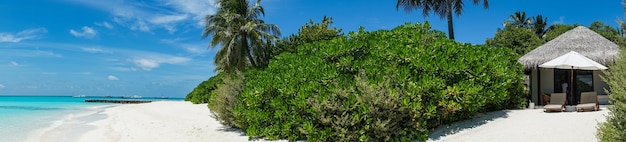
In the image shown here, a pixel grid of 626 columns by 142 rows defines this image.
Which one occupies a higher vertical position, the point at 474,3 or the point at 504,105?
the point at 474,3

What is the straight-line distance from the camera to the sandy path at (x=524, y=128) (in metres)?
8.18

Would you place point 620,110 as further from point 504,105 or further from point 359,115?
point 504,105

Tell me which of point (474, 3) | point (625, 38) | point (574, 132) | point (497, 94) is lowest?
point (574, 132)

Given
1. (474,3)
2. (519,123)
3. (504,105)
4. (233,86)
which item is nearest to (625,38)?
(519,123)

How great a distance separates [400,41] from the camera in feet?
34.1

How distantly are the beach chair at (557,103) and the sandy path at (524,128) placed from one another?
473 mm

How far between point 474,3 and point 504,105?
14302mm

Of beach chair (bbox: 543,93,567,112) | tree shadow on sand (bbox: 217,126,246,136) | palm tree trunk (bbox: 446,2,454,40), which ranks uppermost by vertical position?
palm tree trunk (bbox: 446,2,454,40)

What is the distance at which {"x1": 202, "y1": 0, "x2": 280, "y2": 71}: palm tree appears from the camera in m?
27.6

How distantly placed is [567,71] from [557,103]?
17.5ft

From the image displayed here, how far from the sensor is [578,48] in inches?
623

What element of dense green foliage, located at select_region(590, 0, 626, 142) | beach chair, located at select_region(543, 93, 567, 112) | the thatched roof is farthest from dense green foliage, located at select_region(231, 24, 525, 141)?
the thatched roof

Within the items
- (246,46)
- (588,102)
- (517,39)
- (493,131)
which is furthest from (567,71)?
(246,46)

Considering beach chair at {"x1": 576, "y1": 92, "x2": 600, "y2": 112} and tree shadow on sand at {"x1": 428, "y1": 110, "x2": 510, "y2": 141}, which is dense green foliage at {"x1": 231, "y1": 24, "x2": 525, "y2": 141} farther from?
beach chair at {"x1": 576, "y1": 92, "x2": 600, "y2": 112}
